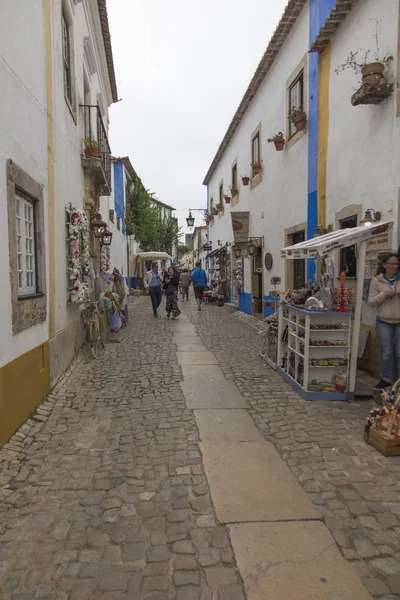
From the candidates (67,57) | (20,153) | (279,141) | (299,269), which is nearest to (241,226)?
(279,141)

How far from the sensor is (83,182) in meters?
8.09

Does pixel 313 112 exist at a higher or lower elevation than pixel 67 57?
lower

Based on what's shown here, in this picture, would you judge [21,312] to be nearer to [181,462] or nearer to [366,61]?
[181,462]

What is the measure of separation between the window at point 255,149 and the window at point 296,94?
8.96 ft

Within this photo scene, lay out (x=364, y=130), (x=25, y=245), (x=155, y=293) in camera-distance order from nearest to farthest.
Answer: (x=25, y=245)
(x=364, y=130)
(x=155, y=293)

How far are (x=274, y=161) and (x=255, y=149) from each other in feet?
7.67

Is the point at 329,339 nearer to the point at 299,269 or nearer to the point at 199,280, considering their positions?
the point at 299,269

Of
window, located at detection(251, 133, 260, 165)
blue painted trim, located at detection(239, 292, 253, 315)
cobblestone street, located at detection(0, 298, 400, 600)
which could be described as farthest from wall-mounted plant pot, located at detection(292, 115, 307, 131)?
blue painted trim, located at detection(239, 292, 253, 315)

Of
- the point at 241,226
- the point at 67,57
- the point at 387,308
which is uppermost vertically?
the point at 67,57

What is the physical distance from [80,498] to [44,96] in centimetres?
461

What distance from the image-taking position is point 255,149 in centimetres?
1202

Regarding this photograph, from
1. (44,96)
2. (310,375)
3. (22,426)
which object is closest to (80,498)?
(22,426)

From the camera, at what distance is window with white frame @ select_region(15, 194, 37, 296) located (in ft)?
14.1

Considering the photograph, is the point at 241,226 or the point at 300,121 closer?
the point at 300,121
